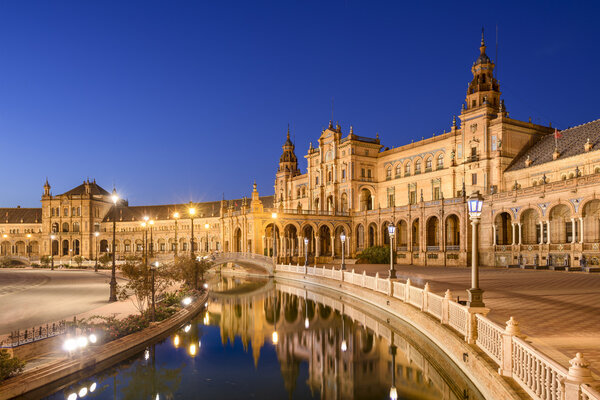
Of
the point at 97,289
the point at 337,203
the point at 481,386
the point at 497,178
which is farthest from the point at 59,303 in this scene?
the point at 337,203

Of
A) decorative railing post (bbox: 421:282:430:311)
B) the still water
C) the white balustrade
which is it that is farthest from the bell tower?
the white balustrade

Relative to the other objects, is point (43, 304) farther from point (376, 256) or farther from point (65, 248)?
point (65, 248)

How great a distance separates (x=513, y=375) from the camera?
8547 millimetres

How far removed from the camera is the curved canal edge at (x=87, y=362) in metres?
11.1

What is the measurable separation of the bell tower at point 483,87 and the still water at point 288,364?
3436 cm

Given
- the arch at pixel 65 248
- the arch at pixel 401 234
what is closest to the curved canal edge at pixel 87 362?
the arch at pixel 401 234

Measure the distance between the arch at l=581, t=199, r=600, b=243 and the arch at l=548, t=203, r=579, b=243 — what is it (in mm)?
1740

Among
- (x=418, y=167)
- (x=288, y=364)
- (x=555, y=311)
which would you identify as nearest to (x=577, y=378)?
(x=555, y=311)

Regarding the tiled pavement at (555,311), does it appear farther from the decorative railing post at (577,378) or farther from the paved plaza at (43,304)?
the paved plaza at (43,304)

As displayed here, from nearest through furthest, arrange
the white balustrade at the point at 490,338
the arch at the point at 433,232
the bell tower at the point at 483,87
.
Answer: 1. the white balustrade at the point at 490,338
2. the bell tower at the point at 483,87
3. the arch at the point at 433,232

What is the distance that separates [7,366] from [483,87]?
164ft

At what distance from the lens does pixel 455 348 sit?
12258 mm

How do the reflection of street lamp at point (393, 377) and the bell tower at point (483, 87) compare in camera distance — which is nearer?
the reflection of street lamp at point (393, 377)

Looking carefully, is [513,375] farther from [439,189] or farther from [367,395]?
[439,189]
